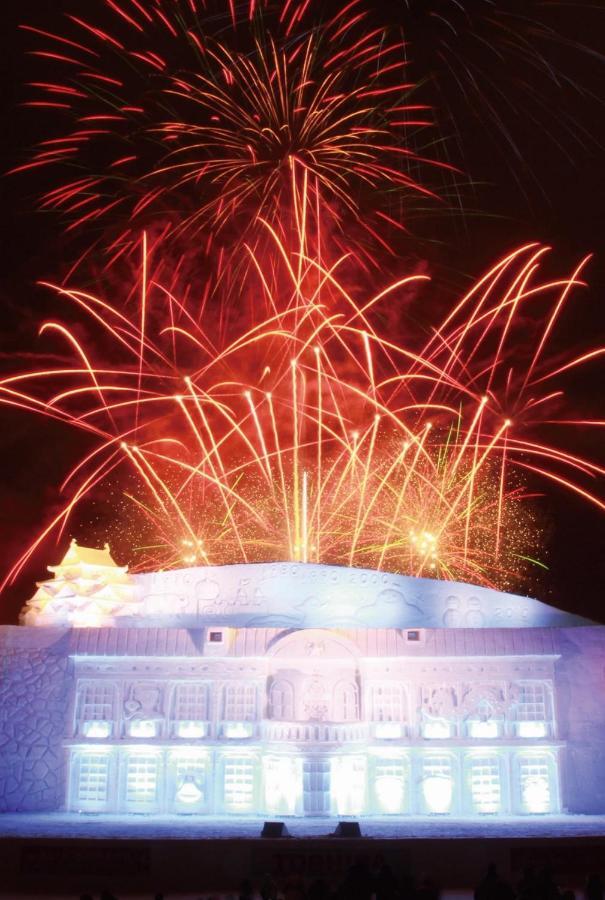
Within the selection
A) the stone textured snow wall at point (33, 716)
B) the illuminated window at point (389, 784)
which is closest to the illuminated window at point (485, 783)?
the illuminated window at point (389, 784)

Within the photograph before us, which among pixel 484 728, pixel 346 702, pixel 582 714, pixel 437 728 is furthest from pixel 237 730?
pixel 582 714

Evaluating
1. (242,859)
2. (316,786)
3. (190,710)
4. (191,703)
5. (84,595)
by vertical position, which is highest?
(84,595)

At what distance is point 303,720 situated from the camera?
31000 millimetres

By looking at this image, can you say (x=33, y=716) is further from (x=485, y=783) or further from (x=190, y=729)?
(x=485, y=783)

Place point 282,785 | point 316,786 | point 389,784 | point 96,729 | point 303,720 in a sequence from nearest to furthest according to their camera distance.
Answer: point 316,786
point 282,785
point 303,720
point 389,784
point 96,729

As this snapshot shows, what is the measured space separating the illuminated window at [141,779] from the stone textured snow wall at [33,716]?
227 cm

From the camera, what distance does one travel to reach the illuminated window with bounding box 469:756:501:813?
30938 millimetres

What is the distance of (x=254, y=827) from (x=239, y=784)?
4896 mm

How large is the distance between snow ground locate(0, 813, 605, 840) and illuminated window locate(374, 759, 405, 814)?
1233mm

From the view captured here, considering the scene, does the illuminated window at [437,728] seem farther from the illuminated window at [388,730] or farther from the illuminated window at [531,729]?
the illuminated window at [531,729]

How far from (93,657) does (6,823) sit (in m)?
6.60

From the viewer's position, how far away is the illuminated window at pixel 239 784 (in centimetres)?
3119

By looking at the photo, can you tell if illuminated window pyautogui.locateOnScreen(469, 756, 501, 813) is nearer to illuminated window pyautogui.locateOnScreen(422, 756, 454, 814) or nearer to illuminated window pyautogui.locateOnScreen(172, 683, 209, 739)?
illuminated window pyautogui.locateOnScreen(422, 756, 454, 814)

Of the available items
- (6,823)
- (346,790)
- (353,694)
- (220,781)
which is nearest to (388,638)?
(353,694)
